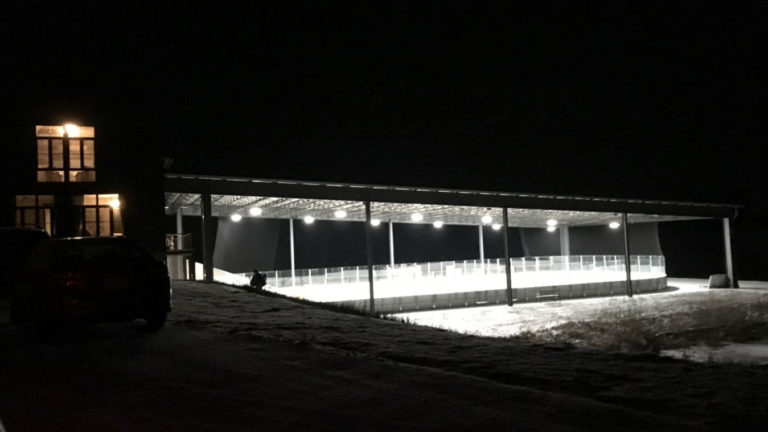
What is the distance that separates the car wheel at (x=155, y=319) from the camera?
366 inches

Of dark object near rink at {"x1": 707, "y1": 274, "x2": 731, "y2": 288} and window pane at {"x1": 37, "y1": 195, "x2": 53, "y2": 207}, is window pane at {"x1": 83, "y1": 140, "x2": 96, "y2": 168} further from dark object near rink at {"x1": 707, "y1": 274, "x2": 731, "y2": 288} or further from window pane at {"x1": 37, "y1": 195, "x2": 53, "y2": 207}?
dark object near rink at {"x1": 707, "y1": 274, "x2": 731, "y2": 288}

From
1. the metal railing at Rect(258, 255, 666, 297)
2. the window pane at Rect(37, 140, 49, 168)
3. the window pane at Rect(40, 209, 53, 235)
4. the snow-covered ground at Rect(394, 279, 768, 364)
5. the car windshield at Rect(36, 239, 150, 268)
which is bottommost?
the snow-covered ground at Rect(394, 279, 768, 364)

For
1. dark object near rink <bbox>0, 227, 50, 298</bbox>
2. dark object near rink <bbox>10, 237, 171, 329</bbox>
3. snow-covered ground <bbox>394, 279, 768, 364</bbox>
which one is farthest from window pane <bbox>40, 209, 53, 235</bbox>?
dark object near rink <bbox>10, 237, 171, 329</bbox>

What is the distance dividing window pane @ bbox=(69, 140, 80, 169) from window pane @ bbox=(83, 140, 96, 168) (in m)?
0.21

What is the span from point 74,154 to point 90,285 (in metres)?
16.3

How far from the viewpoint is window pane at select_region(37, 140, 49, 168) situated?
2238 centimetres

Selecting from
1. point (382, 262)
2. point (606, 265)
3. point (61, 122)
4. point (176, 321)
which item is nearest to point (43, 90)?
point (61, 122)

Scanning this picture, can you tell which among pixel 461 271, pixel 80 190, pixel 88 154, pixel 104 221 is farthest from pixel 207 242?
pixel 461 271

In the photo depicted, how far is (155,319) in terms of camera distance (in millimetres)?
9422

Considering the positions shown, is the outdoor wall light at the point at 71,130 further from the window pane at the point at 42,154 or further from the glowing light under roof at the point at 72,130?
the window pane at the point at 42,154

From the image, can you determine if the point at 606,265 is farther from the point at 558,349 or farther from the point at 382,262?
the point at 558,349

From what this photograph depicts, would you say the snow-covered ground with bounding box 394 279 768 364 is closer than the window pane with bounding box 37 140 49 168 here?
No

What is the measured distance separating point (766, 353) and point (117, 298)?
1416cm

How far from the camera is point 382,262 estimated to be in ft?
153
